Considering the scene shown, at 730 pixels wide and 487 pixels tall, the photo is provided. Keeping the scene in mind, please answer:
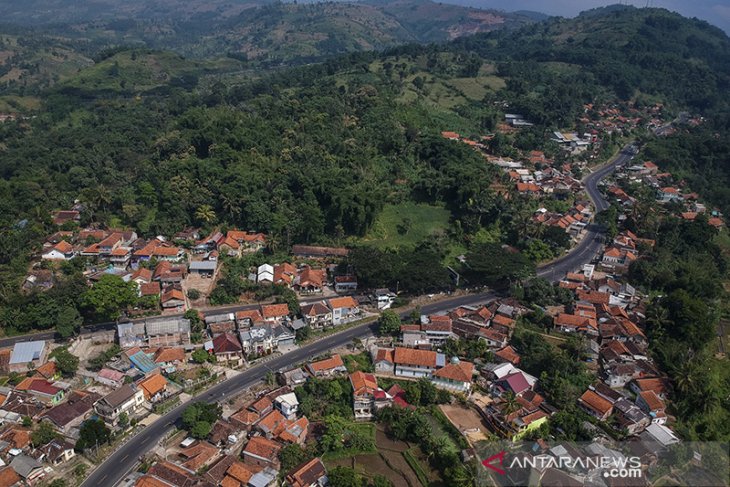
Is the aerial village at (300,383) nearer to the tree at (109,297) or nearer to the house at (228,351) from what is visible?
the house at (228,351)

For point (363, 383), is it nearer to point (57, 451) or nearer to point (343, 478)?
point (343, 478)

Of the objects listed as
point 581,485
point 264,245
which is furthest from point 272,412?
point 264,245

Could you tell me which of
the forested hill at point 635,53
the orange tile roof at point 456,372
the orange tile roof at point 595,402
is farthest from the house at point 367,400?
the forested hill at point 635,53

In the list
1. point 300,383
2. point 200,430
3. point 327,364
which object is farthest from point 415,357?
point 200,430

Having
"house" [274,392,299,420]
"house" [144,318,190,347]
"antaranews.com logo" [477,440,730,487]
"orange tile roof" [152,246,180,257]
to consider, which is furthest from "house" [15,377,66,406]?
"antaranews.com logo" [477,440,730,487]

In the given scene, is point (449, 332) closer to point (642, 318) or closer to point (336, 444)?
point (336, 444)
